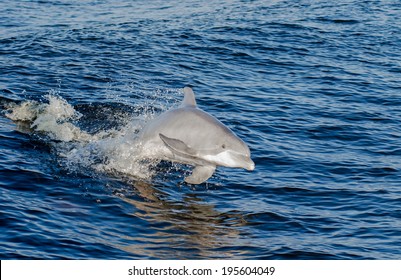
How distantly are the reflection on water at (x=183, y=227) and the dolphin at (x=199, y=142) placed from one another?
660mm

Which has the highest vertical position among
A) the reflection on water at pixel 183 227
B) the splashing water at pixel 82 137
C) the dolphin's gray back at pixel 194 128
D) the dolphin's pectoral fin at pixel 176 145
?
the dolphin's gray back at pixel 194 128

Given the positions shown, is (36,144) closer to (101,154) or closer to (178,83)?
(101,154)

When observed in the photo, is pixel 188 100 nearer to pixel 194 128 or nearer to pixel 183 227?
pixel 194 128

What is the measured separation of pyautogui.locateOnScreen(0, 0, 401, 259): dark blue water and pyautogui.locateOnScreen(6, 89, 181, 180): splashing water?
106 mm

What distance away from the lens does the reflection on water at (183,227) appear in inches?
536

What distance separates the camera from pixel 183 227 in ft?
48.4

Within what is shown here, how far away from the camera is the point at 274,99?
78.3 ft

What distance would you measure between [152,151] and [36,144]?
127 inches

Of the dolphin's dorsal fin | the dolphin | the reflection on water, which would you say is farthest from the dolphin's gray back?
the reflection on water

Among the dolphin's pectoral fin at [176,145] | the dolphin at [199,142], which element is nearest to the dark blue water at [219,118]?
the dolphin at [199,142]

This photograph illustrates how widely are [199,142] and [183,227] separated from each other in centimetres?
175

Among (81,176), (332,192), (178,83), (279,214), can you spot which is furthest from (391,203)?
(178,83)

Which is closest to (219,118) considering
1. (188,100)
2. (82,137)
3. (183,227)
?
(82,137)

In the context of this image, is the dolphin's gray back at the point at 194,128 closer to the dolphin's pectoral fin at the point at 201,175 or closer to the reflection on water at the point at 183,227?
→ the dolphin's pectoral fin at the point at 201,175
